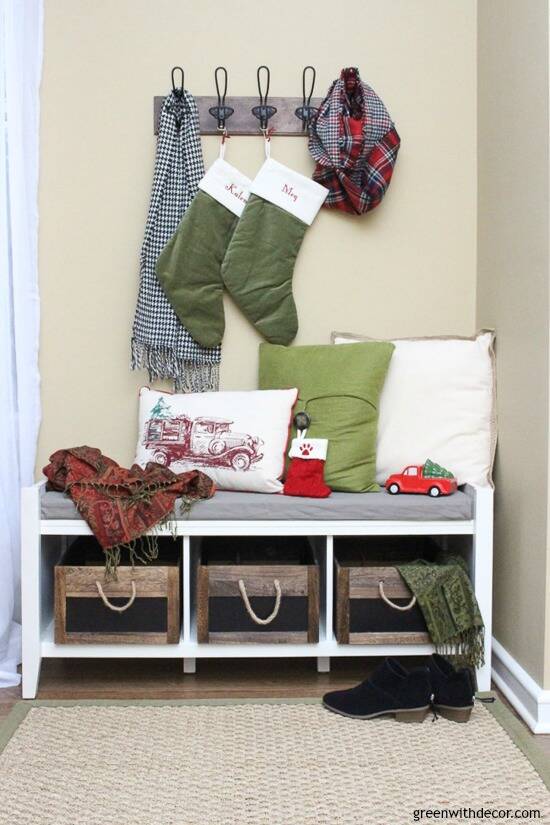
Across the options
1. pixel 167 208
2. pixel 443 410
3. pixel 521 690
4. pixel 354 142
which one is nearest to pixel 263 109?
pixel 354 142

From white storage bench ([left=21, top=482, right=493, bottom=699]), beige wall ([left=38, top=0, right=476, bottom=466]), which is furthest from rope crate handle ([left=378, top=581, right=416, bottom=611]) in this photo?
beige wall ([left=38, top=0, right=476, bottom=466])

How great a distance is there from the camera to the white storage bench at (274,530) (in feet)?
7.32

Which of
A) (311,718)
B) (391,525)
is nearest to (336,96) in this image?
(391,525)

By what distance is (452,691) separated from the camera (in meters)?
2.06

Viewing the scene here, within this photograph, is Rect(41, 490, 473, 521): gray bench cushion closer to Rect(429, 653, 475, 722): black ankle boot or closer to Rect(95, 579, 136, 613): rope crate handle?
Rect(95, 579, 136, 613): rope crate handle

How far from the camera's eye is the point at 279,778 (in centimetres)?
177

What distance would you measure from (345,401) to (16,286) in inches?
37.9

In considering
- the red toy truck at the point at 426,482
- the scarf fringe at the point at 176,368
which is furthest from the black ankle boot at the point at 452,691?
the scarf fringe at the point at 176,368

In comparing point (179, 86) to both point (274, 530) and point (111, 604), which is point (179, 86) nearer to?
point (274, 530)

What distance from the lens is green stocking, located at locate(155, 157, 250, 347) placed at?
8.54 feet

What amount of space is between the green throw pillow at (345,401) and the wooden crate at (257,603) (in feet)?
1.00

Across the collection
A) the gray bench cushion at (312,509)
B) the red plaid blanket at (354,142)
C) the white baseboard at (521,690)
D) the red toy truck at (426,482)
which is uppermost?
the red plaid blanket at (354,142)

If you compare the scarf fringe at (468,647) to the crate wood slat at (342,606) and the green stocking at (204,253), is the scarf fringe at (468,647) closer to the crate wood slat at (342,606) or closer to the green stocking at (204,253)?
the crate wood slat at (342,606)

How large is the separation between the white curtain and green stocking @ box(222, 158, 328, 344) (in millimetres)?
583
